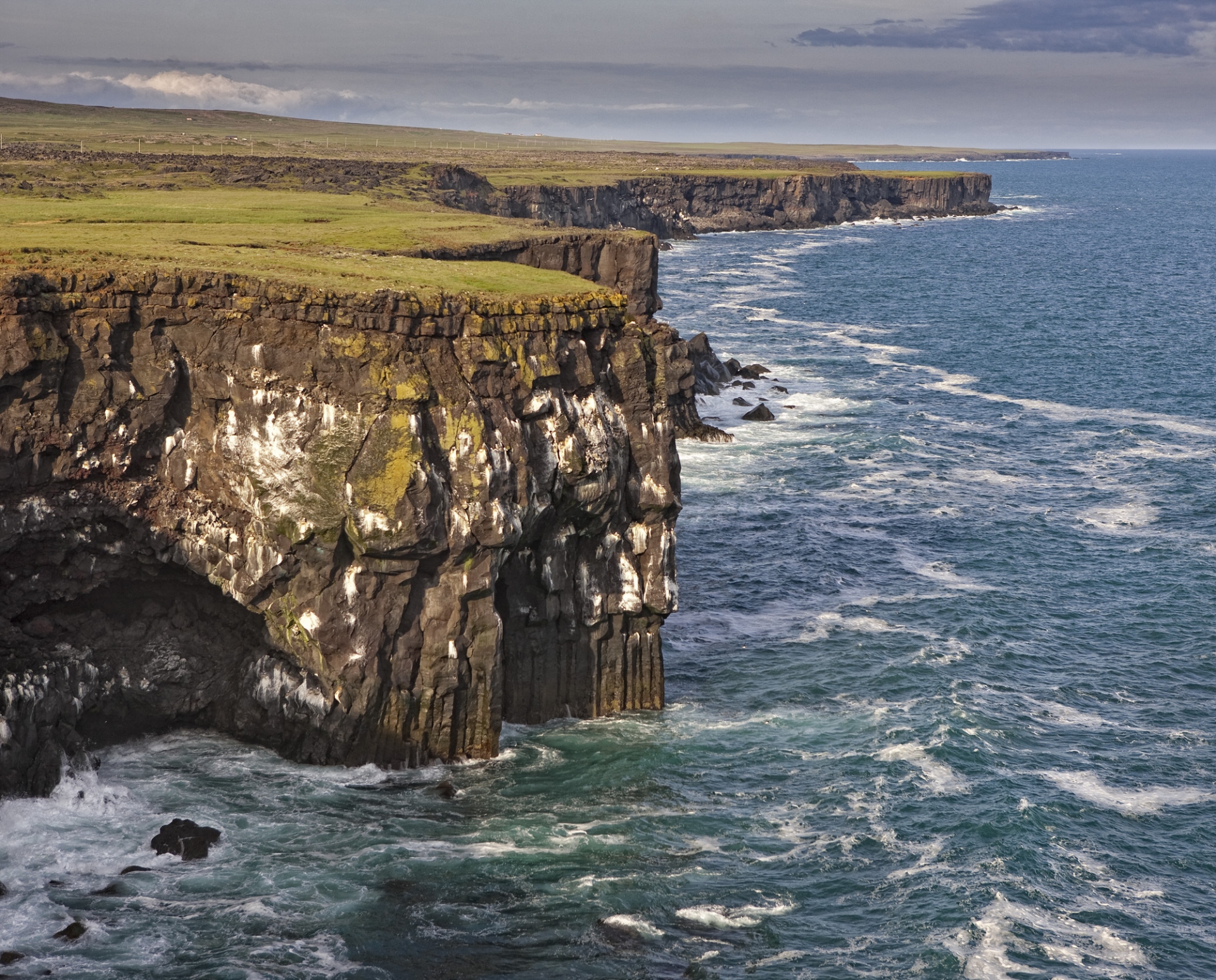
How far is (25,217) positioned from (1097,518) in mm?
59088

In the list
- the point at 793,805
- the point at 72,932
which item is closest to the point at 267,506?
the point at 72,932

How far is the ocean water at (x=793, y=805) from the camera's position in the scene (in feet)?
109

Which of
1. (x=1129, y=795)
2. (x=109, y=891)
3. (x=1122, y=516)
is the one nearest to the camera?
(x=109, y=891)

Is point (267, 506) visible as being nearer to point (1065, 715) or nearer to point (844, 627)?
point (844, 627)

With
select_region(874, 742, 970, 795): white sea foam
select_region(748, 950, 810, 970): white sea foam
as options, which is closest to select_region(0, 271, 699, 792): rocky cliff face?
select_region(748, 950, 810, 970): white sea foam

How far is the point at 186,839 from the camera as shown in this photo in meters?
36.5

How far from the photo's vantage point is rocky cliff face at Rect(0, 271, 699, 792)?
131 ft

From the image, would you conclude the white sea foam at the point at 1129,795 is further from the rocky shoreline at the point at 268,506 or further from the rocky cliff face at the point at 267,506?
the rocky cliff face at the point at 267,506

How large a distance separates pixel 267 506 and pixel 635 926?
1791 centimetres

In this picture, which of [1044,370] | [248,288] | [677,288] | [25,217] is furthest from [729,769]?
[677,288]

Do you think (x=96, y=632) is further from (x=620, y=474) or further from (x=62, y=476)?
(x=620, y=474)

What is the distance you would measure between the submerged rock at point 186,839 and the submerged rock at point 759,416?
6236 cm

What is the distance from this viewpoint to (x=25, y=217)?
6100 cm

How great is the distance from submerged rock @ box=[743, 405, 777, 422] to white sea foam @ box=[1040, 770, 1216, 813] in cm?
5255
